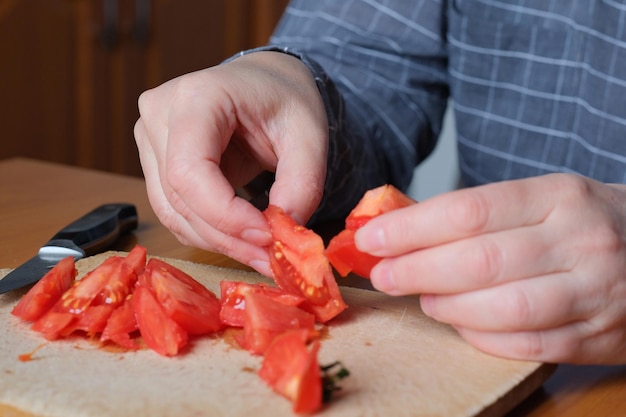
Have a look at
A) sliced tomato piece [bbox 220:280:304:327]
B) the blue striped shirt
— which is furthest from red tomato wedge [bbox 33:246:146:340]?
the blue striped shirt

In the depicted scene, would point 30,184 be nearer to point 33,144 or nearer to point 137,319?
point 137,319

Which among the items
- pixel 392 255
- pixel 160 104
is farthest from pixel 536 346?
pixel 160 104

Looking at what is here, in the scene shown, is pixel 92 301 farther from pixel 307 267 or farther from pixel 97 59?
pixel 97 59

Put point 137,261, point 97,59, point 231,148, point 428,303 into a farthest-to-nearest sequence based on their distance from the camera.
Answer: point 97,59, point 231,148, point 137,261, point 428,303

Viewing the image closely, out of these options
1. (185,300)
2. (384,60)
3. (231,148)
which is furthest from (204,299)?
(384,60)

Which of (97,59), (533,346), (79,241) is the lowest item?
(97,59)
